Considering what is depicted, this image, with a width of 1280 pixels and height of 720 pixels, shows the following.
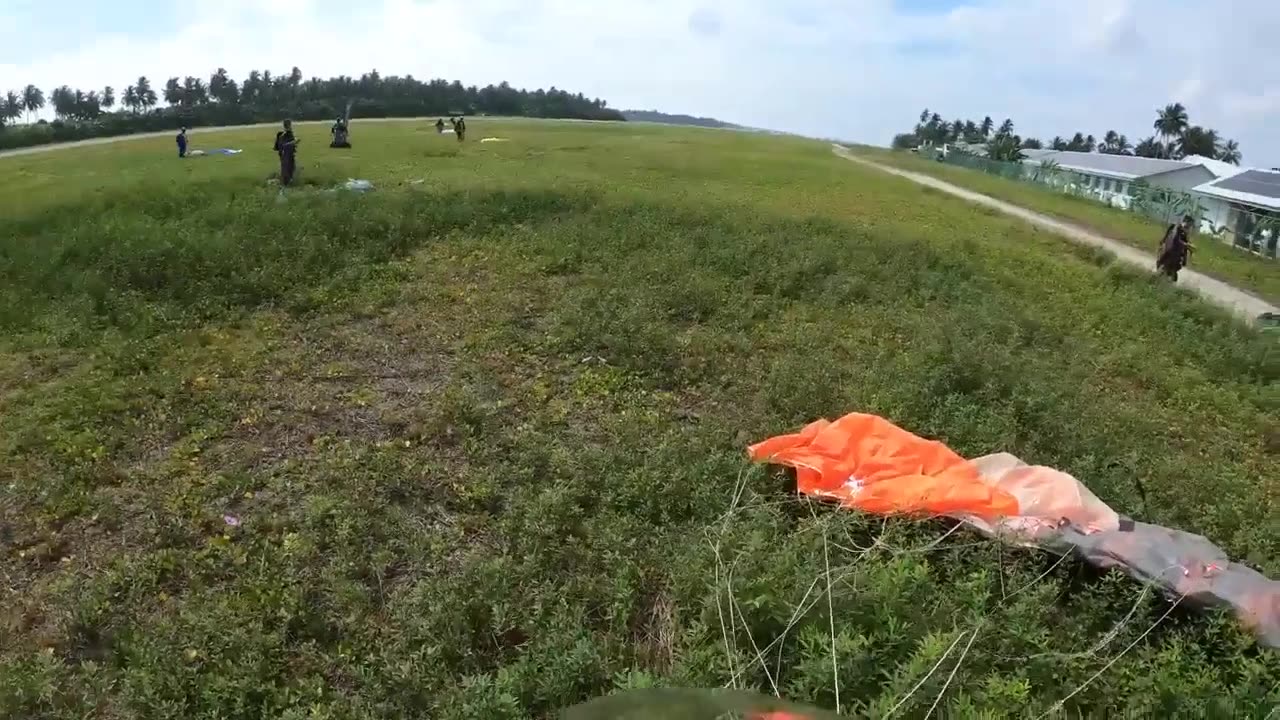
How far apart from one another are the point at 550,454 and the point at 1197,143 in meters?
83.2

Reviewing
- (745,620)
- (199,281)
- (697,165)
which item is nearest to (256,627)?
(745,620)

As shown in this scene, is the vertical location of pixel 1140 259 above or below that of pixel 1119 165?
below

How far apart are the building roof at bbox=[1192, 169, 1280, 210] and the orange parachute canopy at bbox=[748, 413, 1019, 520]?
28859 millimetres

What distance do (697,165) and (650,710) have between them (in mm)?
21371

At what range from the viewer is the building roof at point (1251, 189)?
28997 millimetres

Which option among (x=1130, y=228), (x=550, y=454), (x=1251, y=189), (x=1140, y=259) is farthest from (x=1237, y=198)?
(x=550, y=454)

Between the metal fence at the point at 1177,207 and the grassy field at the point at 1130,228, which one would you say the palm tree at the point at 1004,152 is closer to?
the metal fence at the point at 1177,207

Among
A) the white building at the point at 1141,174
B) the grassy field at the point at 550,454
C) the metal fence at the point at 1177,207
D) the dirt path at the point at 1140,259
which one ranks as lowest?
the grassy field at the point at 550,454

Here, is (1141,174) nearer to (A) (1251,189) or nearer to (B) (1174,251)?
(A) (1251,189)

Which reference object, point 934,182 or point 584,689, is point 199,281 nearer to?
point 584,689

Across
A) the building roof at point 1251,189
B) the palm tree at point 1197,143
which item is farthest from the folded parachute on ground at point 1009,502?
the palm tree at point 1197,143

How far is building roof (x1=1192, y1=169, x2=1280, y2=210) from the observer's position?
95.1 feet

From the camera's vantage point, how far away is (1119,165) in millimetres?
51969

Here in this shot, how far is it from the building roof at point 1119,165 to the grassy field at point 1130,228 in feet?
69.9
